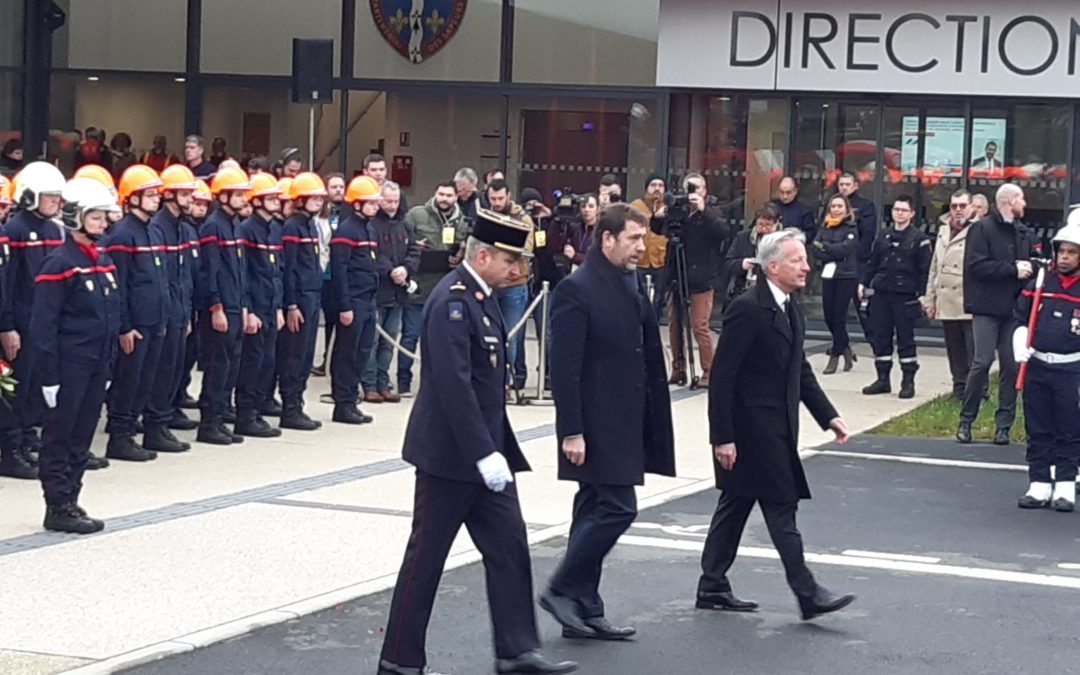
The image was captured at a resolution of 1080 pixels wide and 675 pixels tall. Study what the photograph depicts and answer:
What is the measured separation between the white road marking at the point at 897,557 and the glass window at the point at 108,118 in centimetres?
1638

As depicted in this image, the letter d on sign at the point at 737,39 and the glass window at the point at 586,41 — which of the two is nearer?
the letter d on sign at the point at 737,39

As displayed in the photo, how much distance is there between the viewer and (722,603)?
28.5 feet

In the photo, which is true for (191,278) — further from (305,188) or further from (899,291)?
(899,291)

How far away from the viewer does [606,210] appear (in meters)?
8.30

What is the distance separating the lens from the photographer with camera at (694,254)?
17516 millimetres

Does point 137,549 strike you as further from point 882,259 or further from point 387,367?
point 882,259

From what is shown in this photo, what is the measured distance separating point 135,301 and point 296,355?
87.2 inches

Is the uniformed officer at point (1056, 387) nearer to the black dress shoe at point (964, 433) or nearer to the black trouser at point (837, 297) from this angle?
the black dress shoe at point (964, 433)

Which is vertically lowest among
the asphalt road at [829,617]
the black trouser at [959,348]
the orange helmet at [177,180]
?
the asphalt road at [829,617]

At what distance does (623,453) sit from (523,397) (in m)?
8.41

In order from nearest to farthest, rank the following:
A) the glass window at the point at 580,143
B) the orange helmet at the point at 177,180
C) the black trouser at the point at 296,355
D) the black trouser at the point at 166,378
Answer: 1. the orange helmet at the point at 177,180
2. the black trouser at the point at 166,378
3. the black trouser at the point at 296,355
4. the glass window at the point at 580,143

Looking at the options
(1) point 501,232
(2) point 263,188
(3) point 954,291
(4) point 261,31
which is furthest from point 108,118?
(1) point 501,232

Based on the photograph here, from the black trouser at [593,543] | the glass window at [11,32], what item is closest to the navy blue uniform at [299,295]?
the black trouser at [593,543]

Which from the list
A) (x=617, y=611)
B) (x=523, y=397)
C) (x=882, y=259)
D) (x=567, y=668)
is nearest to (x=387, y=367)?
(x=523, y=397)
